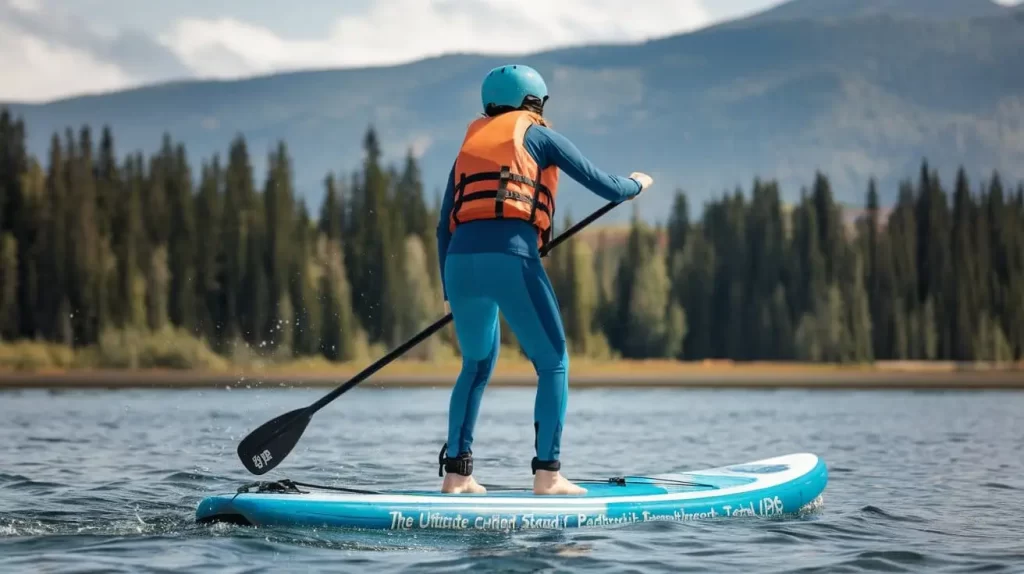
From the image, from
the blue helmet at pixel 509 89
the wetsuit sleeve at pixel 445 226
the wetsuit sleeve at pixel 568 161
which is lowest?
the wetsuit sleeve at pixel 445 226

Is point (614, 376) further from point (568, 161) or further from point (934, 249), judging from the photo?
point (568, 161)

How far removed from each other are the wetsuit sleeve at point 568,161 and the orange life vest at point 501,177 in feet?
0.21

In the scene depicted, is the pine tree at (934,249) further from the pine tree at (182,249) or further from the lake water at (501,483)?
the lake water at (501,483)

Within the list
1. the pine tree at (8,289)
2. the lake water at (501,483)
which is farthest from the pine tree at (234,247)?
the lake water at (501,483)

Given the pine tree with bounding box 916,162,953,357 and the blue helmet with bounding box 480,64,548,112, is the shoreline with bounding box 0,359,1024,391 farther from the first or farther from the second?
the blue helmet with bounding box 480,64,548,112

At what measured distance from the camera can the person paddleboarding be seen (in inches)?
367

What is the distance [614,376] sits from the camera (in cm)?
9044

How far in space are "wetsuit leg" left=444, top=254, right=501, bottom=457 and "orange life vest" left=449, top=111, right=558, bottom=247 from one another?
0.37m

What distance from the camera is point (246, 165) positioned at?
9788 cm

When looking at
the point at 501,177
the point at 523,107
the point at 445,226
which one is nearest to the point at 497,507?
the point at 445,226

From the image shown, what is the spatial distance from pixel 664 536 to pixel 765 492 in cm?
156

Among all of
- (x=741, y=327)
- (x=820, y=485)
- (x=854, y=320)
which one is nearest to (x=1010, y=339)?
(x=854, y=320)

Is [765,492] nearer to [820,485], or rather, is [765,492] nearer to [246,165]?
[820,485]

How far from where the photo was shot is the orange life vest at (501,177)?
9.30 m
